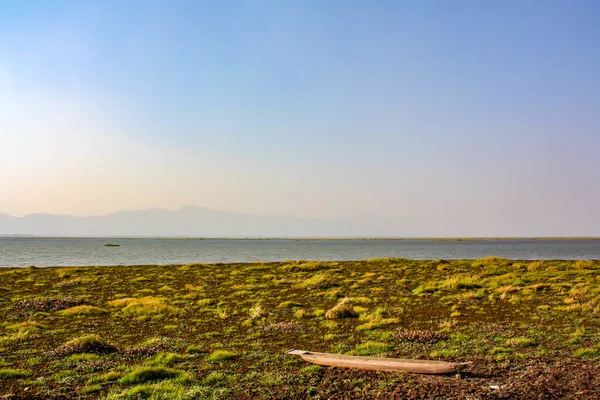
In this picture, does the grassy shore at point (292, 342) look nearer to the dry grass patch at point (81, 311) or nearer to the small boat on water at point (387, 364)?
the dry grass patch at point (81, 311)

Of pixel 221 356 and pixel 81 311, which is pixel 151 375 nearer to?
pixel 221 356

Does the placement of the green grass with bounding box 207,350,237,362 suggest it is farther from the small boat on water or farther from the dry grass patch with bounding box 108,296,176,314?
the dry grass patch with bounding box 108,296,176,314

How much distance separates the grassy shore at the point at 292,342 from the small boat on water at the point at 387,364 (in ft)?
1.07

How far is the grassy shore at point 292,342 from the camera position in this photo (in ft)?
36.2

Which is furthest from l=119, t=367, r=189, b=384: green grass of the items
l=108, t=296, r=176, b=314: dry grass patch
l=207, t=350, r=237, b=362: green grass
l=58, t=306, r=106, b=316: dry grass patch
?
l=58, t=306, r=106, b=316: dry grass patch

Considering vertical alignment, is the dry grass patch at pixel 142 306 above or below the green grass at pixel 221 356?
below

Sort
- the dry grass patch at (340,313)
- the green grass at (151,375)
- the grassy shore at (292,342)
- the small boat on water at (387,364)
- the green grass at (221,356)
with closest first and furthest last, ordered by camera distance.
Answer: the grassy shore at (292,342), the small boat on water at (387,364), the green grass at (151,375), the green grass at (221,356), the dry grass patch at (340,313)

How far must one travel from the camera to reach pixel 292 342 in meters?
17.3

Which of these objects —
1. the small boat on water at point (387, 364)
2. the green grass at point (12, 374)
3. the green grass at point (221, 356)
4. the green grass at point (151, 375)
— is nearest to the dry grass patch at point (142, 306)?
the green grass at point (221, 356)

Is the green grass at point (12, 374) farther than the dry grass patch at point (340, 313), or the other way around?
the dry grass patch at point (340, 313)

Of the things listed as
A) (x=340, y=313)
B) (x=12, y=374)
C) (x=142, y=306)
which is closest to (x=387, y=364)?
(x=340, y=313)

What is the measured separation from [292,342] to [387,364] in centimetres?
584

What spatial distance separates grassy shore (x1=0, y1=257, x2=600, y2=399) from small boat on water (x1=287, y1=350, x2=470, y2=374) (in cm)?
32

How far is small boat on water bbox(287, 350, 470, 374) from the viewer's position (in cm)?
1189
